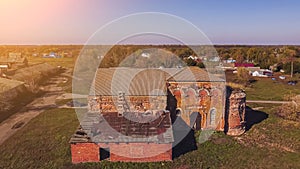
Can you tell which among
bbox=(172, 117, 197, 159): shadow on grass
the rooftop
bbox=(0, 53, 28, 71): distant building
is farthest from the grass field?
bbox=(0, 53, 28, 71): distant building

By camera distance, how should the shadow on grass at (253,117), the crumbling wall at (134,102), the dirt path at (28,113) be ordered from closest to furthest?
1. the crumbling wall at (134,102)
2. the dirt path at (28,113)
3. the shadow on grass at (253,117)

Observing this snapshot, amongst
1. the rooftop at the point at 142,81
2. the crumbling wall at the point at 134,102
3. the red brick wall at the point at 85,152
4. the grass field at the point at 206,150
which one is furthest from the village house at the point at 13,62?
the red brick wall at the point at 85,152

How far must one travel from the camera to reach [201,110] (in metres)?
23.4

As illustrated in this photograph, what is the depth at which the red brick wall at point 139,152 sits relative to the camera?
18109mm

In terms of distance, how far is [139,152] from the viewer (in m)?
18.2

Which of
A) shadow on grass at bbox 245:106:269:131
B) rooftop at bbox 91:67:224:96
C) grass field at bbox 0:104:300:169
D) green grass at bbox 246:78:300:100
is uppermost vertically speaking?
rooftop at bbox 91:67:224:96

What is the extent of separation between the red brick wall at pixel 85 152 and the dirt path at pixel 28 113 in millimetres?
8407

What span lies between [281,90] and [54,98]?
37723mm

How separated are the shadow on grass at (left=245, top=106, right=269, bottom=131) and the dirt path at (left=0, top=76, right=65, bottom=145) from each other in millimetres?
21977

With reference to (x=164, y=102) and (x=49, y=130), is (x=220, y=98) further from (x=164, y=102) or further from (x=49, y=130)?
(x=49, y=130)

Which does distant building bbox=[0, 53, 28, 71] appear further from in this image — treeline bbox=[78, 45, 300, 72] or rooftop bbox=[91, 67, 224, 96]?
rooftop bbox=[91, 67, 224, 96]

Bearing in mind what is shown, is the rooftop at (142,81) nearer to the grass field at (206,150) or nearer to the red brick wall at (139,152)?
the grass field at (206,150)

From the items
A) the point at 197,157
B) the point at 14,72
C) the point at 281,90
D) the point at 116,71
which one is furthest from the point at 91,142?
the point at 14,72

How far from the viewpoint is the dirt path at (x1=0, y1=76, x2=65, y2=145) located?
2524 centimetres
